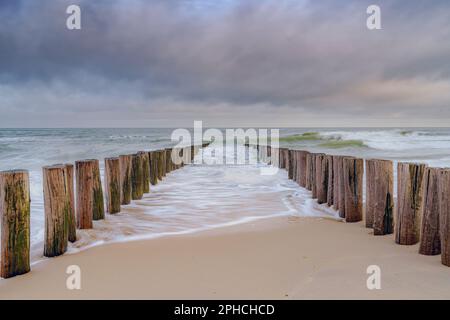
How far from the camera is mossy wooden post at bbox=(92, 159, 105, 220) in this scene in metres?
4.10

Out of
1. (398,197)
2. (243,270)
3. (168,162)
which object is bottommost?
(243,270)

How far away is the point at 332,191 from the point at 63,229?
11.8 feet

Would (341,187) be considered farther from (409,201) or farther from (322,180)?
(409,201)

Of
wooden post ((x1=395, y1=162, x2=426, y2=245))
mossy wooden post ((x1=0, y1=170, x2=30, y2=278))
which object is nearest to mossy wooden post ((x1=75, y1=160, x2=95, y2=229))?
mossy wooden post ((x1=0, y1=170, x2=30, y2=278))

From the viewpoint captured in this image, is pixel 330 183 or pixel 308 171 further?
pixel 308 171

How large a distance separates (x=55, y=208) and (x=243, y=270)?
183cm

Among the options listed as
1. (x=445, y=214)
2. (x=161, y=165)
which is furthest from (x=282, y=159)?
(x=445, y=214)

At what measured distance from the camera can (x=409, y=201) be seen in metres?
3.22

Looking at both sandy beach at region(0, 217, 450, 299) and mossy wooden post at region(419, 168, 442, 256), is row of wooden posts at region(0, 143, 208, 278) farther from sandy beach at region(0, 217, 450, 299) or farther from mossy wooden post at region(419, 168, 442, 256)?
mossy wooden post at region(419, 168, 442, 256)

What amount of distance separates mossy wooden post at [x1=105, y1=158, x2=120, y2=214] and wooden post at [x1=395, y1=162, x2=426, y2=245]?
3530 millimetres

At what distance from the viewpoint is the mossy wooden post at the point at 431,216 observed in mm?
2873

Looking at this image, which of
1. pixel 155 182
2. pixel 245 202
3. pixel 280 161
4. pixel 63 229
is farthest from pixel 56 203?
pixel 280 161

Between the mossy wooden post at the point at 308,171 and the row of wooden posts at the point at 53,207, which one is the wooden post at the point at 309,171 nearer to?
the mossy wooden post at the point at 308,171
